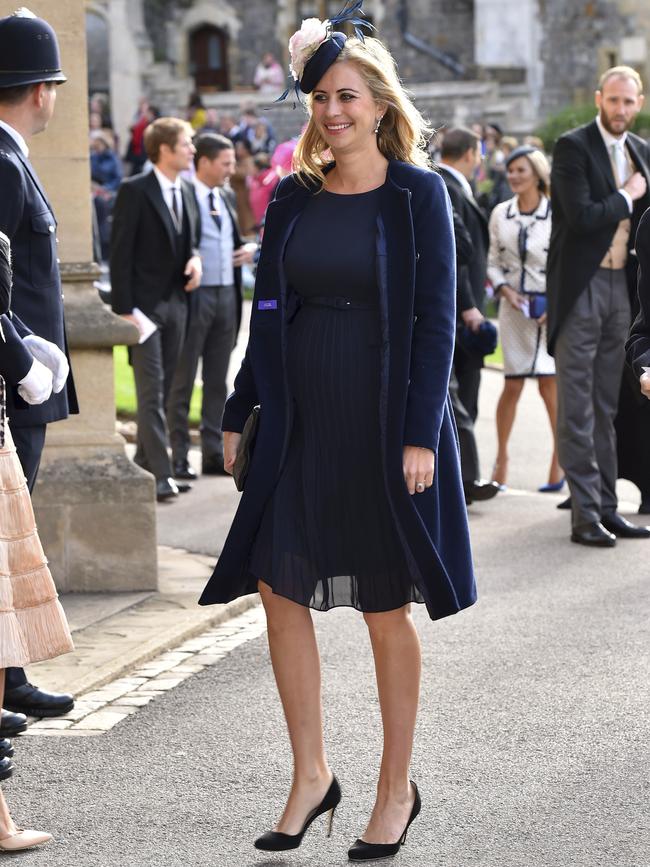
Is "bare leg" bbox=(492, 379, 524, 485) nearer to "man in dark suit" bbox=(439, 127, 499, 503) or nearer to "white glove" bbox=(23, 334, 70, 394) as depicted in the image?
"man in dark suit" bbox=(439, 127, 499, 503)

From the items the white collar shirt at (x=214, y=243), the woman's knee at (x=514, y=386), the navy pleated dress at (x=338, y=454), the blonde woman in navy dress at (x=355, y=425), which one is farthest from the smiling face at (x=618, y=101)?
the navy pleated dress at (x=338, y=454)

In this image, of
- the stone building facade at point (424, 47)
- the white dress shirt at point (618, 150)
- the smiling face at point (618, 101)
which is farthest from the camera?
the stone building facade at point (424, 47)

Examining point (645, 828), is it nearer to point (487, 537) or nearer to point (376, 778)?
point (376, 778)

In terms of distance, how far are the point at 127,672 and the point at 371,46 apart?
2.65 metres

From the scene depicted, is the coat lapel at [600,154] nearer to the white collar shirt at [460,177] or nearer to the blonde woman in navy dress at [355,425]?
the white collar shirt at [460,177]

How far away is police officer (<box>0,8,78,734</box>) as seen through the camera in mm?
5219

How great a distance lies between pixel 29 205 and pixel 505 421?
5548 millimetres

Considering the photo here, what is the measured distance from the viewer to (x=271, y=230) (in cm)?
445

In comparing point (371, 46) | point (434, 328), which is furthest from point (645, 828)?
point (371, 46)

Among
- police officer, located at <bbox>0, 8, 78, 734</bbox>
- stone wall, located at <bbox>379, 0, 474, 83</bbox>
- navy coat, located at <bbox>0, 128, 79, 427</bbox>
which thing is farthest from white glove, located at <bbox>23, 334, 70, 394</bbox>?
stone wall, located at <bbox>379, 0, 474, 83</bbox>

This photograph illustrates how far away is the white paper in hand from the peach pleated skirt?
543cm

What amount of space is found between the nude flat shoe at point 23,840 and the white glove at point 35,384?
1.13 metres

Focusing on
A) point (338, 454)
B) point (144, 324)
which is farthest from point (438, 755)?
point (144, 324)

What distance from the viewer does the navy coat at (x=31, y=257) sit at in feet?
17.2
